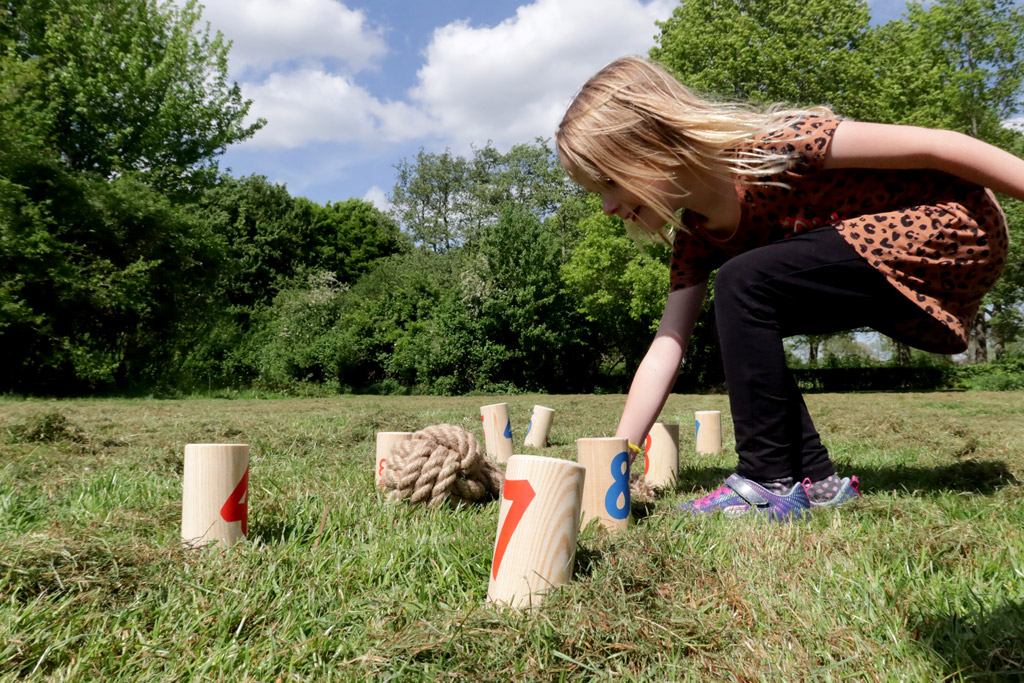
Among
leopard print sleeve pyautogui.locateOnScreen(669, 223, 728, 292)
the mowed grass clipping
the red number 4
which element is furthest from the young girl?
the red number 4

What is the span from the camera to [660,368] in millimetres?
2932

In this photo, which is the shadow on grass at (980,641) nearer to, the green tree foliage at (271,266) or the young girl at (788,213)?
the young girl at (788,213)

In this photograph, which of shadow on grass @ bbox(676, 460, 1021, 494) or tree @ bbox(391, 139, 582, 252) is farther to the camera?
tree @ bbox(391, 139, 582, 252)

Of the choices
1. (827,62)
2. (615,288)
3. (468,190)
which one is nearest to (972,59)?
(827,62)

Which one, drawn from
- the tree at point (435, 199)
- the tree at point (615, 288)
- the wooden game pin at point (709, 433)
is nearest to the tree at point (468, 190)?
the tree at point (435, 199)

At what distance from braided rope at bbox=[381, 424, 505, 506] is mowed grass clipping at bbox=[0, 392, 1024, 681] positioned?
73 millimetres

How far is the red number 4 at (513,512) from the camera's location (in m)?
1.69

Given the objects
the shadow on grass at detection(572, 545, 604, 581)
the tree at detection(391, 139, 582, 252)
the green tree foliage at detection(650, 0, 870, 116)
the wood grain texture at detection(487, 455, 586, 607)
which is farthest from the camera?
the tree at detection(391, 139, 582, 252)

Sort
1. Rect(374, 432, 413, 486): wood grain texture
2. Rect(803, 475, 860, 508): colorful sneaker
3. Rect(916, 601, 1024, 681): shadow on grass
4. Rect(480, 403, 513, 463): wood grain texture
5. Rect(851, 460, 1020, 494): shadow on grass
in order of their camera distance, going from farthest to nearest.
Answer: Rect(480, 403, 513, 463): wood grain texture < Rect(851, 460, 1020, 494): shadow on grass < Rect(374, 432, 413, 486): wood grain texture < Rect(803, 475, 860, 508): colorful sneaker < Rect(916, 601, 1024, 681): shadow on grass

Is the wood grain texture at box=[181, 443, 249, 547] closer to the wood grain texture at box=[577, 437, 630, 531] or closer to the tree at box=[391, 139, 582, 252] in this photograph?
the wood grain texture at box=[577, 437, 630, 531]

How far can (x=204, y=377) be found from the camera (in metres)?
17.7

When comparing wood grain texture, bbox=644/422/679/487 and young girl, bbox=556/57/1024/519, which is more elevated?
young girl, bbox=556/57/1024/519

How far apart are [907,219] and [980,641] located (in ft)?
5.04

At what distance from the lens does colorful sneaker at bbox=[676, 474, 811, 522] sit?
2438 millimetres
